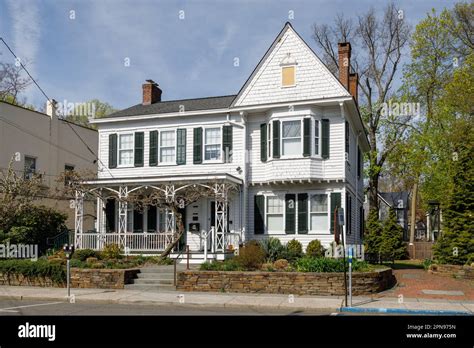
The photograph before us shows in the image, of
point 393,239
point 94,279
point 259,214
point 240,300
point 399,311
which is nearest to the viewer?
point 399,311

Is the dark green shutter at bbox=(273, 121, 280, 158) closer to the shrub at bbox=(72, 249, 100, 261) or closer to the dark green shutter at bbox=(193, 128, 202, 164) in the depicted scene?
the dark green shutter at bbox=(193, 128, 202, 164)

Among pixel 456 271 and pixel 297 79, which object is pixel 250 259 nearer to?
pixel 456 271

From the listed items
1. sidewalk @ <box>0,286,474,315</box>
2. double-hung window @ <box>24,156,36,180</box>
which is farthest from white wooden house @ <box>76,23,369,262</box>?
double-hung window @ <box>24,156,36,180</box>

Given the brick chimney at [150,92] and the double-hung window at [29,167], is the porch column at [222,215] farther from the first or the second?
the double-hung window at [29,167]

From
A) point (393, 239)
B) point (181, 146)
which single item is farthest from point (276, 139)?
point (393, 239)

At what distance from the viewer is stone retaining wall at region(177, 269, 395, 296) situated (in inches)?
655

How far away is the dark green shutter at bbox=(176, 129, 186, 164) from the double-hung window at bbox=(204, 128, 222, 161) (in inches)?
41.3

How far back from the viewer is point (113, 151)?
2631 cm

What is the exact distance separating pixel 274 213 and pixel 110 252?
23.9ft
